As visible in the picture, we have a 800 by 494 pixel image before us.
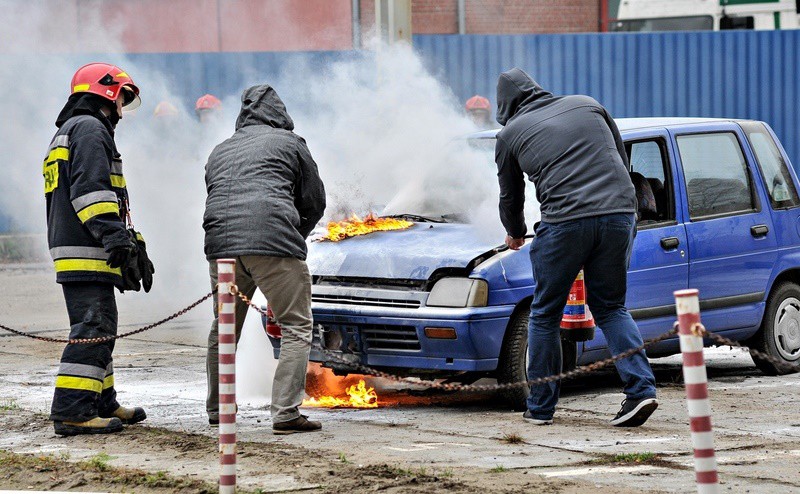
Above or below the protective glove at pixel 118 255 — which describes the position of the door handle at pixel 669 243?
below

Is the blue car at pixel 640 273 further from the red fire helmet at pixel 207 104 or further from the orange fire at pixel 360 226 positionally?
the red fire helmet at pixel 207 104

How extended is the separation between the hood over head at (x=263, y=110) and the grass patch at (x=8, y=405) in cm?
213

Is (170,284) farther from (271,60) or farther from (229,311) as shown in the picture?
(229,311)

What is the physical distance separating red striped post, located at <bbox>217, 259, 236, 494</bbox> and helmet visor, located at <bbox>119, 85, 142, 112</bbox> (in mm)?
2145

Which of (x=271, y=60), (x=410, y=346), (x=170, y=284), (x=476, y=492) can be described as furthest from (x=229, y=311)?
(x=271, y=60)

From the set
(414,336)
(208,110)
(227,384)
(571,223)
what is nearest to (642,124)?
(571,223)

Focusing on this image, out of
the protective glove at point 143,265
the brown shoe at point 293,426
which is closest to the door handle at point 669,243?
the brown shoe at point 293,426

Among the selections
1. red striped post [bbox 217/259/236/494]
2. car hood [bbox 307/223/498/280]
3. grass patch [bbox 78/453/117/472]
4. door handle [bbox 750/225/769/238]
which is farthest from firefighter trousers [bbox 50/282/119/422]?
door handle [bbox 750/225/769/238]

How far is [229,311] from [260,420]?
206cm

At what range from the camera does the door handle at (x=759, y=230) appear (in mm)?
8703

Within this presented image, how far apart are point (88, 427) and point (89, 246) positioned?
93 cm

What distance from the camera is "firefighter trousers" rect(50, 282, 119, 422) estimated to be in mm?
6852

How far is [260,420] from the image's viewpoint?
7.29 m

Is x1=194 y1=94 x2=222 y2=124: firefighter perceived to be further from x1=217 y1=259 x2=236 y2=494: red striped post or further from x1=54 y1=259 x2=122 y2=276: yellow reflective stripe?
x1=217 y1=259 x2=236 y2=494: red striped post
